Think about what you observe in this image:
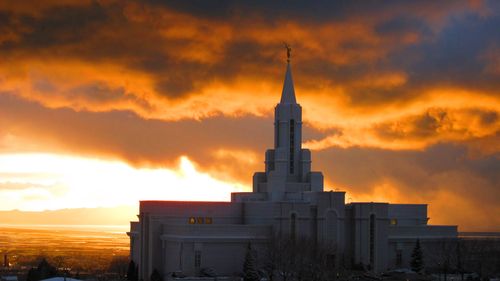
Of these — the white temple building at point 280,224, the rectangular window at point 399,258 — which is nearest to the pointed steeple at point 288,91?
the white temple building at point 280,224

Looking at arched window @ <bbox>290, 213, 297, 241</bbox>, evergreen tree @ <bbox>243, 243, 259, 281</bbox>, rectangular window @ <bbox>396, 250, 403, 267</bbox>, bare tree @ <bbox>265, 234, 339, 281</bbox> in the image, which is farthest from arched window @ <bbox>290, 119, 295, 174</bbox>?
evergreen tree @ <bbox>243, 243, 259, 281</bbox>

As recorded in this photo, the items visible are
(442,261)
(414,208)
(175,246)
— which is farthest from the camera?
(414,208)

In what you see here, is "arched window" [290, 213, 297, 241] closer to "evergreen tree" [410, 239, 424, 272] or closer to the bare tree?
the bare tree

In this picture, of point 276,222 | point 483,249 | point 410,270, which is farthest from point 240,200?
point 483,249

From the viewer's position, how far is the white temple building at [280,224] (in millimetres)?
81125

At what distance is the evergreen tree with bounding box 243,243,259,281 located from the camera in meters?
76.5

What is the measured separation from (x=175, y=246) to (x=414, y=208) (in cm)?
2702

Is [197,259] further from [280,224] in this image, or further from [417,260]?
[417,260]

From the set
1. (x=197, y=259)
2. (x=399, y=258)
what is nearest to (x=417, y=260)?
(x=399, y=258)

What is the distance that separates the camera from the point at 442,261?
8819 centimetres

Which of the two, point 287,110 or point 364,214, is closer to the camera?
point 364,214

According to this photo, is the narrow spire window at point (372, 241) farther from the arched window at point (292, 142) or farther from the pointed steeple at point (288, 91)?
the pointed steeple at point (288, 91)

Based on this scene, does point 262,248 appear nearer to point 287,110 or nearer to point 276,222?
point 276,222

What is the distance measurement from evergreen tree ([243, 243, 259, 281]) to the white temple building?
3464 millimetres
